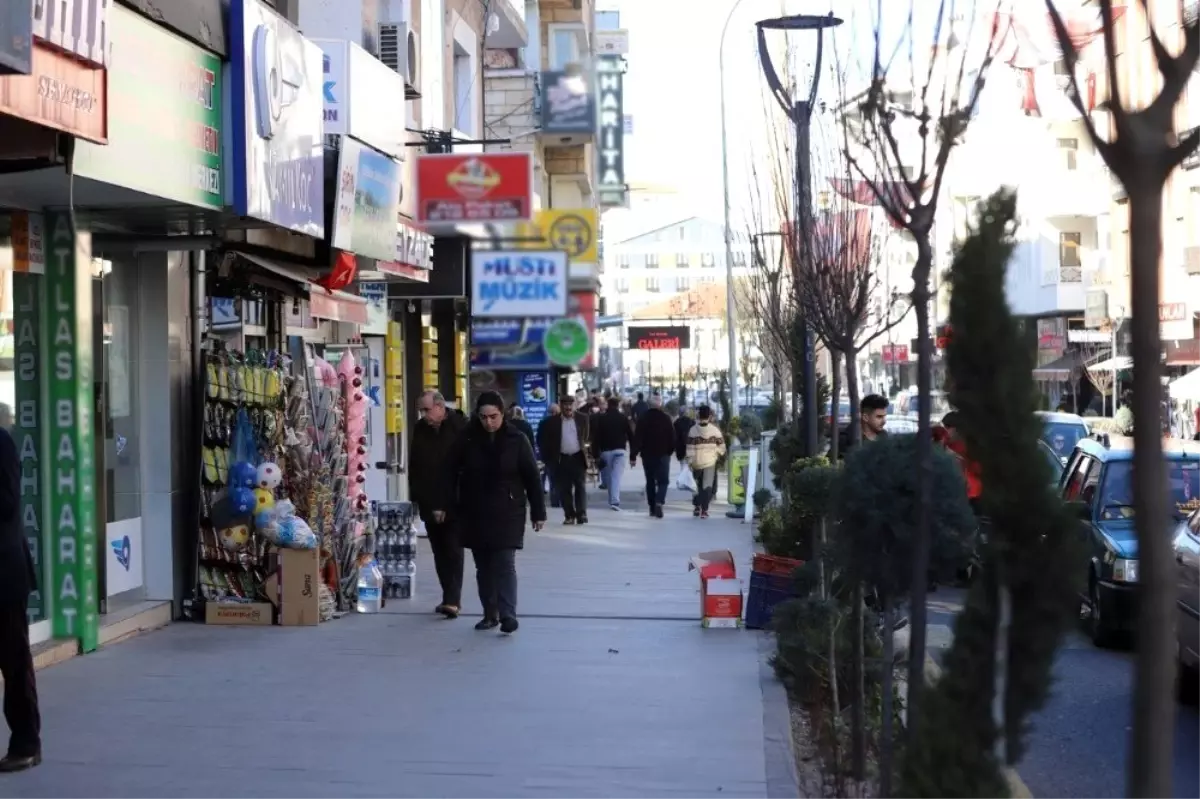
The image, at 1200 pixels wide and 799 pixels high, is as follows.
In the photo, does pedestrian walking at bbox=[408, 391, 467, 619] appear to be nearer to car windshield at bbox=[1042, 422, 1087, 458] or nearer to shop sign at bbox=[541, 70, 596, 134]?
shop sign at bbox=[541, 70, 596, 134]

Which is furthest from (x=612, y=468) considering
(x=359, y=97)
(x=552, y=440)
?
(x=359, y=97)

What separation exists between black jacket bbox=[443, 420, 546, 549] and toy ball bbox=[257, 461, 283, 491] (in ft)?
4.13

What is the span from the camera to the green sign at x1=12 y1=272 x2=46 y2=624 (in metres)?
9.96

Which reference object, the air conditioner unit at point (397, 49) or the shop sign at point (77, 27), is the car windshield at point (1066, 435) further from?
the shop sign at point (77, 27)

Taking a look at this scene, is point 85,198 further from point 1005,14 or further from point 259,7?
point 1005,14

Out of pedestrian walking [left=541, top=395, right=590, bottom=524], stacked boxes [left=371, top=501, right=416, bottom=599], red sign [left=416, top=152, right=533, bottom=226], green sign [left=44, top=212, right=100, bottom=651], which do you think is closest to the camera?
red sign [left=416, top=152, right=533, bottom=226]

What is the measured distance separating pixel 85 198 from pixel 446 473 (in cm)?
364

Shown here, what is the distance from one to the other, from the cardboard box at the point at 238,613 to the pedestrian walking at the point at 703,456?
12001 mm

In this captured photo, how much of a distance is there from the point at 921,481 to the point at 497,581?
21.3 feet

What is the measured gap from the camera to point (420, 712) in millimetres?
8766

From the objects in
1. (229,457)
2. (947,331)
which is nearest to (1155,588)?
(947,331)

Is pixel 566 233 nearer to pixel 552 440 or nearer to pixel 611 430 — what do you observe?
pixel 552 440

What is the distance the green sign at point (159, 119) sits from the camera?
8.70 meters

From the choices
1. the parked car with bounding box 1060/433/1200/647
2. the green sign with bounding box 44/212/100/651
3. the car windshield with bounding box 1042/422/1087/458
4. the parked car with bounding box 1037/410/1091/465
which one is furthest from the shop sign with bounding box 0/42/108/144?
the car windshield with bounding box 1042/422/1087/458
